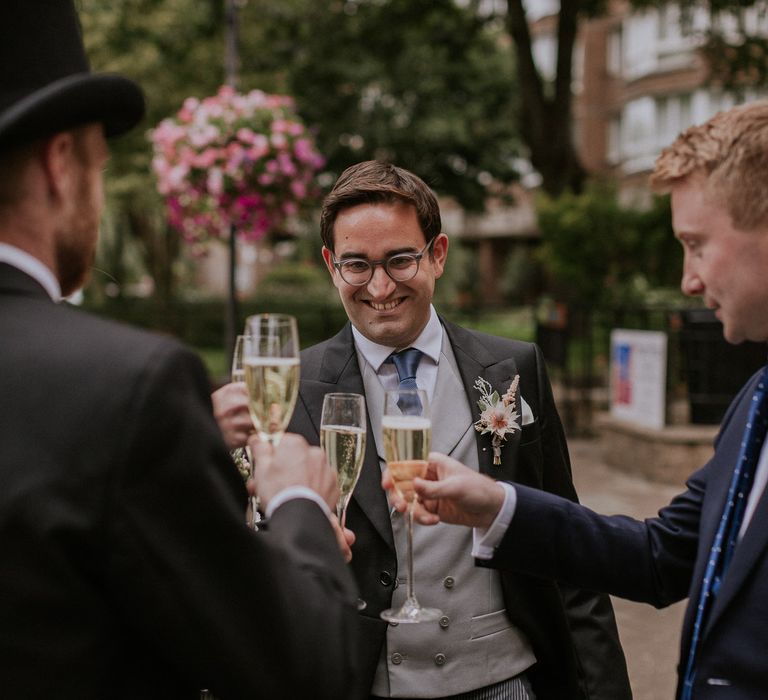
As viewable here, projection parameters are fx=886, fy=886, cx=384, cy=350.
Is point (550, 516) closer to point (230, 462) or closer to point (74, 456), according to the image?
point (230, 462)

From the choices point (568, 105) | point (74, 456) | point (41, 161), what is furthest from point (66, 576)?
point (568, 105)

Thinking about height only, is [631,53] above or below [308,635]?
above

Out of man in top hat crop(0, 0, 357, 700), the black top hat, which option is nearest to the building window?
A: the black top hat

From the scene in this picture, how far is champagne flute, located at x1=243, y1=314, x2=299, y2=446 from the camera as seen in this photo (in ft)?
5.54

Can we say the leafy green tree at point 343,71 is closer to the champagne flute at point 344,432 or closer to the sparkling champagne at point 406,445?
the champagne flute at point 344,432

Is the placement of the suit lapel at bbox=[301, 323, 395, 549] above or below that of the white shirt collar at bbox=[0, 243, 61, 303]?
below

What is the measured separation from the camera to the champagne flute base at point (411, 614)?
1.93m

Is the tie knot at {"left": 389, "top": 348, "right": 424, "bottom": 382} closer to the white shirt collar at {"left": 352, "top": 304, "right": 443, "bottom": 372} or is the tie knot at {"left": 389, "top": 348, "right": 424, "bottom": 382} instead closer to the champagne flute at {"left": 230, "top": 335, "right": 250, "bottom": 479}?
the white shirt collar at {"left": 352, "top": 304, "right": 443, "bottom": 372}

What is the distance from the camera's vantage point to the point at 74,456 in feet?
4.09

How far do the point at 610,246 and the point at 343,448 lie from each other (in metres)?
11.4

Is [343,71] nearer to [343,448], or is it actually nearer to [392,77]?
[392,77]

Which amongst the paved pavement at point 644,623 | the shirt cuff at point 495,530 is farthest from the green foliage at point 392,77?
the shirt cuff at point 495,530

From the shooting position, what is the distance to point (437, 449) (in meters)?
2.59

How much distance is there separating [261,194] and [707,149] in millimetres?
7176
